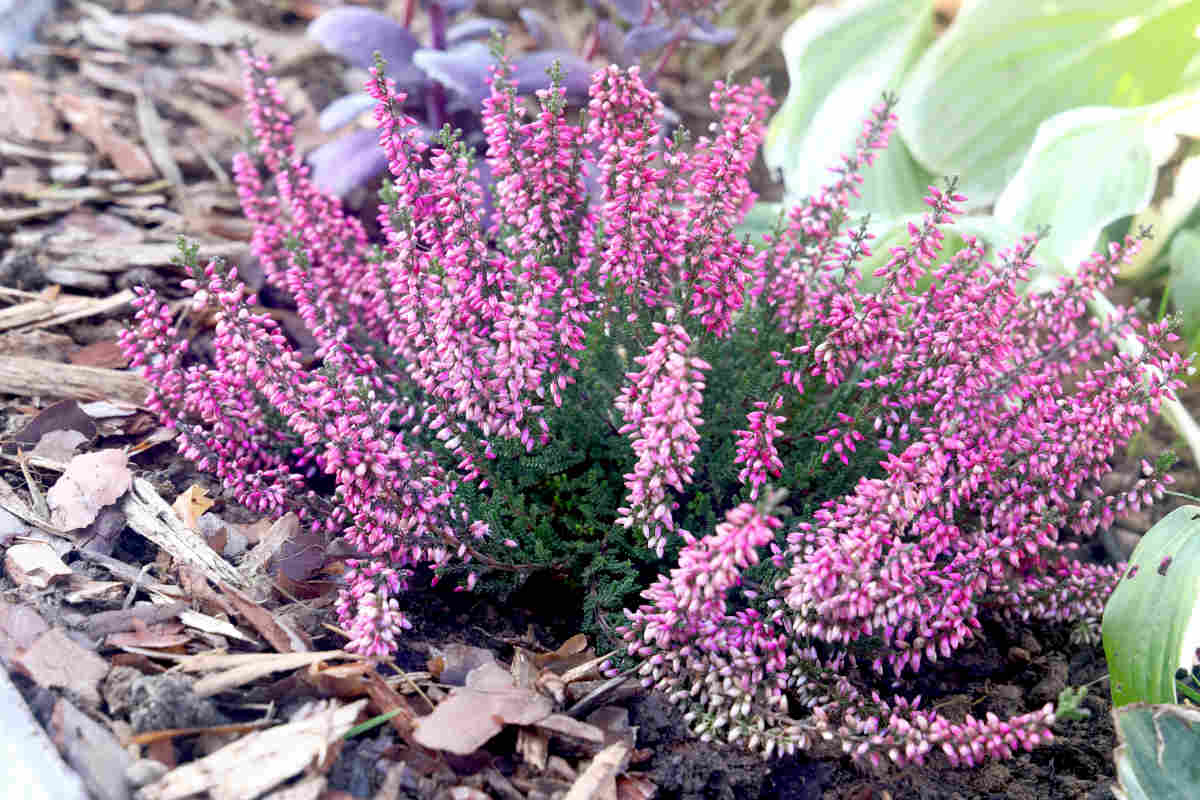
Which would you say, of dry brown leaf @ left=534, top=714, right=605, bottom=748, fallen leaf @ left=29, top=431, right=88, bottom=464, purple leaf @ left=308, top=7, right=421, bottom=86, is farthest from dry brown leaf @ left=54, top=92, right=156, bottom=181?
dry brown leaf @ left=534, top=714, right=605, bottom=748

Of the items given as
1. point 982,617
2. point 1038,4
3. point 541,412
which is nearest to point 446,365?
point 541,412

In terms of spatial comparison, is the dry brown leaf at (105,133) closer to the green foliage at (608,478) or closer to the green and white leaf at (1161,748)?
the green foliage at (608,478)

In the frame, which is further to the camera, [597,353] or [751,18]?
[751,18]

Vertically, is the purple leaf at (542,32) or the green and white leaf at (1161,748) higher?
the purple leaf at (542,32)

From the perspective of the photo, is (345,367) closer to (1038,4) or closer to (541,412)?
(541,412)

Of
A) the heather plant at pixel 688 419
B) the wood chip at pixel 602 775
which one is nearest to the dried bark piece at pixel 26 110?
the heather plant at pixel 688 419

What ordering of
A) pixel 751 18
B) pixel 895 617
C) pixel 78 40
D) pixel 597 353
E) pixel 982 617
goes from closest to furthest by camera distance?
pixel 895 617, pixel 597 353, pixel 982 617, pixel 78 40, pixel 751 18

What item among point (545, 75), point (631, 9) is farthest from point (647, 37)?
point (545, 75)
